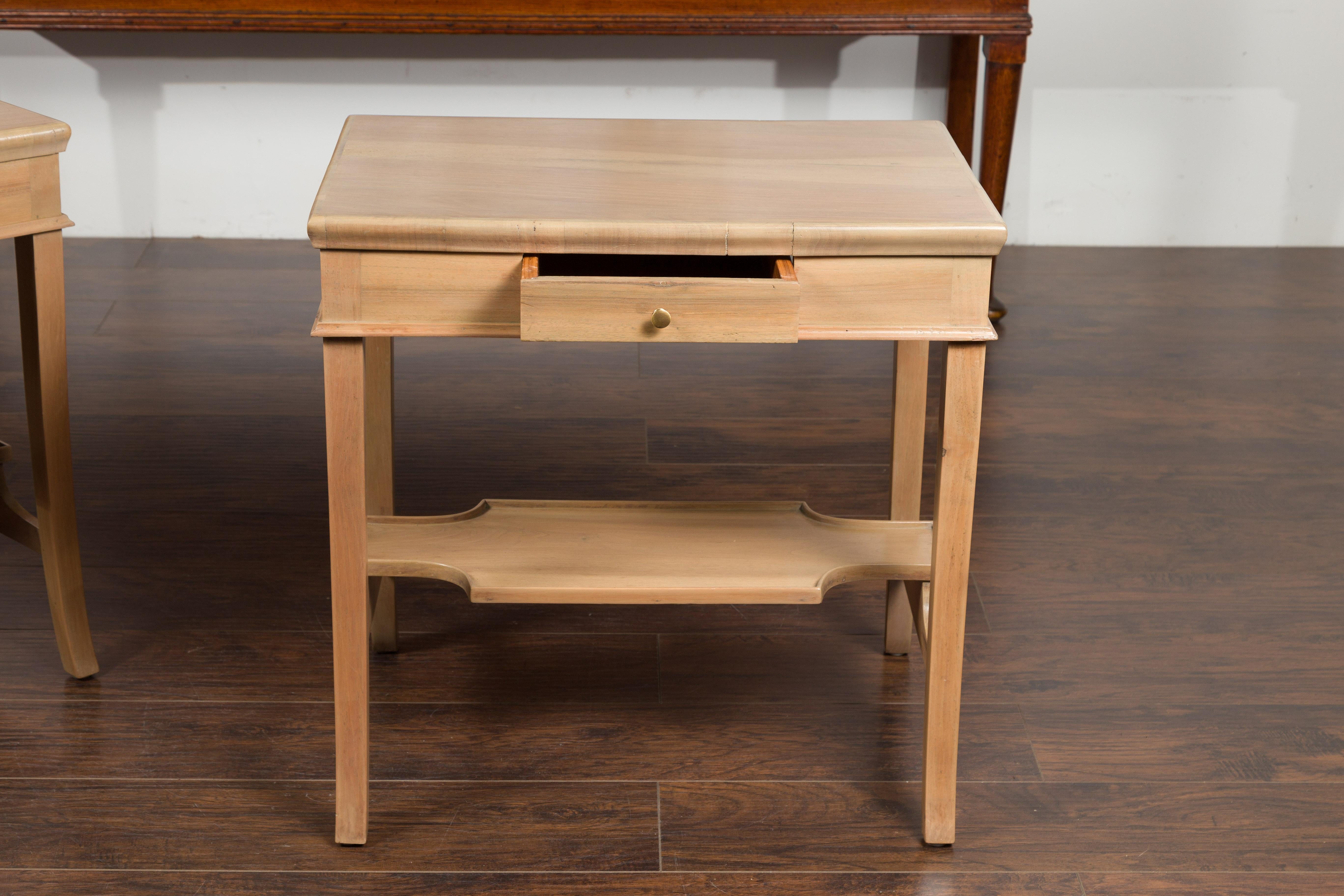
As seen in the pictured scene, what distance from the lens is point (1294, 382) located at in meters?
2.57

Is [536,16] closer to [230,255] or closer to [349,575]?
[230,255]

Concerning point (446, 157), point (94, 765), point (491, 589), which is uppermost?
point (446, 157)

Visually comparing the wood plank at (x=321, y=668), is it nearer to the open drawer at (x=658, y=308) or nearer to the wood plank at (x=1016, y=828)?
the wood plank at (x=1016, y=828)

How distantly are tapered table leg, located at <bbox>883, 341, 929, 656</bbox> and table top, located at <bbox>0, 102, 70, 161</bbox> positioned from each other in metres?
0.90

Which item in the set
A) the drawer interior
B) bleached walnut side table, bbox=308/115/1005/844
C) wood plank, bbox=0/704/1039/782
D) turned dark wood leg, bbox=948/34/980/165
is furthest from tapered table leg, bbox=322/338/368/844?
turned dark wood leg, bbox=948/34/980/165

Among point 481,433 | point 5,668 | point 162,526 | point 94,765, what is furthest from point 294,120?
point 94,765

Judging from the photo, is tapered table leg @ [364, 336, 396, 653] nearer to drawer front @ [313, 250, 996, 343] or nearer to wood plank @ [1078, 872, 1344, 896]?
drawer front @ [313, 250, 996, 343]

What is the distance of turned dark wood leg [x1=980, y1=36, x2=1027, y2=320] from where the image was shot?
2.53 m

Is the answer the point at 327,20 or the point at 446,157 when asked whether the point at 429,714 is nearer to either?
the point at 446,157

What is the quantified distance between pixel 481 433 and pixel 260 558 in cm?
49

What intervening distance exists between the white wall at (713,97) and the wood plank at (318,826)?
1956mm

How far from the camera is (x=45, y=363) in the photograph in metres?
1.54

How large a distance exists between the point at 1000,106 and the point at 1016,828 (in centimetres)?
154

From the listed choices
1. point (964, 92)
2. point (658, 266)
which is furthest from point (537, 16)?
point (658, 266)
